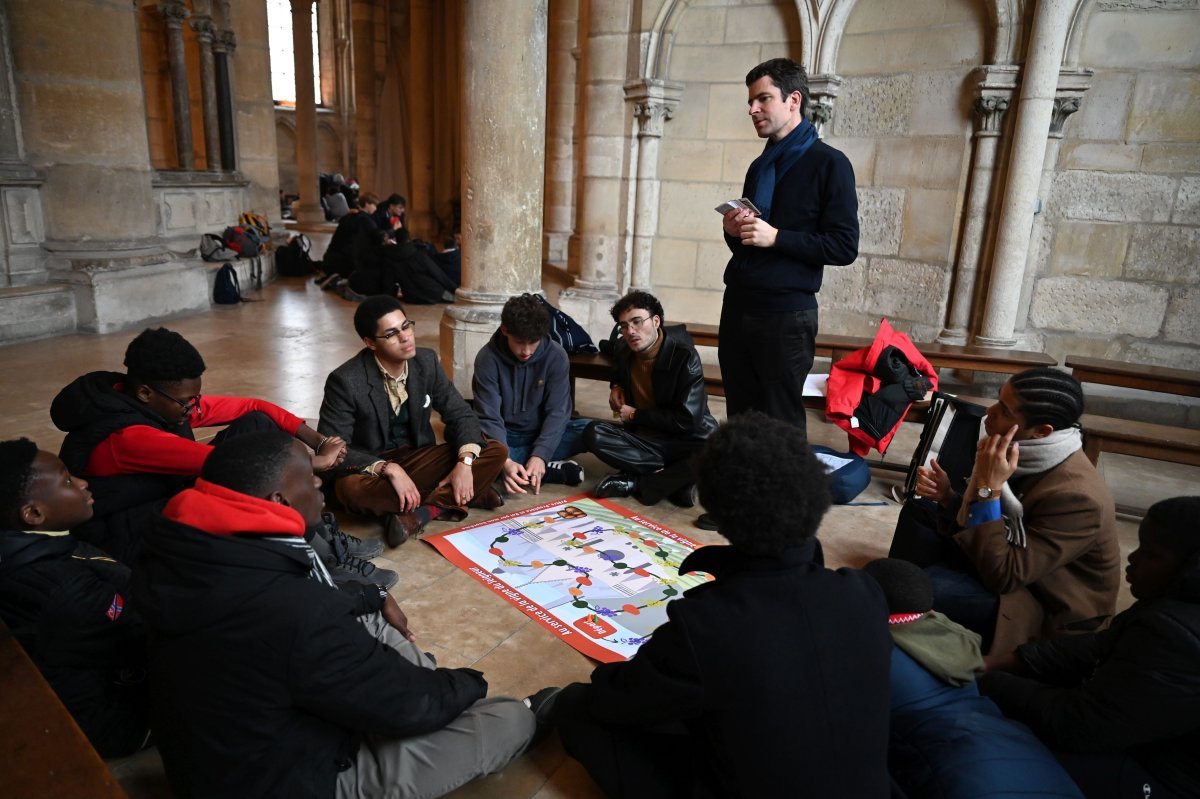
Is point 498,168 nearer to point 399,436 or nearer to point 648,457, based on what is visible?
point 399,436

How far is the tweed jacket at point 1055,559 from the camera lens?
2.27 meters

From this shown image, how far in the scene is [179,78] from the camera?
10680 mm

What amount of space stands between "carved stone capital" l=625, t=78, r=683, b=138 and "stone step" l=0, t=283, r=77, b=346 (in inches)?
193

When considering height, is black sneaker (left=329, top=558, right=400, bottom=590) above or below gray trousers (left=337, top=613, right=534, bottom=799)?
below

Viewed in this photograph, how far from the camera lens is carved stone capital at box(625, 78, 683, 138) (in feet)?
20.1

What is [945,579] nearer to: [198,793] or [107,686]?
[198,793]

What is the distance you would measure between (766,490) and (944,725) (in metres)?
0.79

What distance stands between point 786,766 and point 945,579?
141 cm

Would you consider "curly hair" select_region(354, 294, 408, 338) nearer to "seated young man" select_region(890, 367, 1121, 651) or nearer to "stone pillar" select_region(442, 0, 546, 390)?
"stone pillar" select_region(442, 0, 546, 390)

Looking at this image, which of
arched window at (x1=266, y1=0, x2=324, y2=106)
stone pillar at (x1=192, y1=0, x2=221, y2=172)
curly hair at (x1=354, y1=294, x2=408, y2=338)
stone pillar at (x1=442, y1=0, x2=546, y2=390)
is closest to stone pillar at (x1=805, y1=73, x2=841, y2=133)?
stone pillar at (x1=442, y1=0, x2=546, y2=390)

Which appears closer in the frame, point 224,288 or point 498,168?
point 498,168

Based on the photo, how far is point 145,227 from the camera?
7.14m

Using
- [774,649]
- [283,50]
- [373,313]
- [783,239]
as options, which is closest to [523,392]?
[373,313]

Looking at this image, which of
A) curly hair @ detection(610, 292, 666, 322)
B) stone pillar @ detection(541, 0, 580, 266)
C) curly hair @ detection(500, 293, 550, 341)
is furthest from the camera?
stone pillar @ detection(541, 0, 580, 266)
